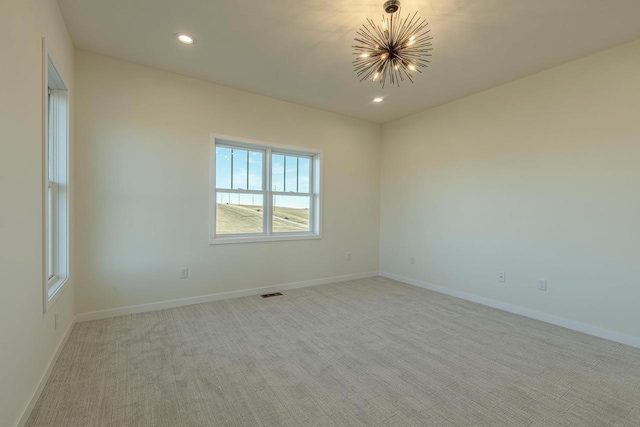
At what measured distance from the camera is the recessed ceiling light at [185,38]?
2.68 m

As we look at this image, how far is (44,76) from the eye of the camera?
1.96 meters

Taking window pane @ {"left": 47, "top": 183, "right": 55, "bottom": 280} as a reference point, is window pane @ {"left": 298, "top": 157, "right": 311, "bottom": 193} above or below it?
above

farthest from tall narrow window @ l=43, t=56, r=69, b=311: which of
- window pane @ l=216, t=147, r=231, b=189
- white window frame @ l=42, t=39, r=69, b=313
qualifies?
window pane @ l=216, t=147, r=231, b=189

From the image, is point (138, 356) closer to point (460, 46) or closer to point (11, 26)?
point (11, 26)

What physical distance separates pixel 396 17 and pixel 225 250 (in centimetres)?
320

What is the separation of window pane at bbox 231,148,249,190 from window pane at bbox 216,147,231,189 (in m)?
0.07

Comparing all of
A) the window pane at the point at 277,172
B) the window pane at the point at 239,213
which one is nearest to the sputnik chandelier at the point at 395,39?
the window pane at the point at 277,172

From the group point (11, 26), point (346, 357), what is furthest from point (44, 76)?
point (346, 357)

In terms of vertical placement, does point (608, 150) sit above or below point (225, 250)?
above

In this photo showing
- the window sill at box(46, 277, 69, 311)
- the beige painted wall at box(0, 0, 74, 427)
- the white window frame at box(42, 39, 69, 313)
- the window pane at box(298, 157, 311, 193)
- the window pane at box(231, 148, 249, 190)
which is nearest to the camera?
the beige painted wall at box(0, 0, 74, 427)

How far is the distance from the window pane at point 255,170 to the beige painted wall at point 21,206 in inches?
93.2

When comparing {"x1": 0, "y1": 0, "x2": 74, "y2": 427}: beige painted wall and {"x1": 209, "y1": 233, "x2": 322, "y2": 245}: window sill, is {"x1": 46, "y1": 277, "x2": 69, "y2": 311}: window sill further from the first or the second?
{"x1": 209, "y1": 233, "x2": 322, "y2": 245}: window sill

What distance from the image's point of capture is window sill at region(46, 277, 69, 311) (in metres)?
2.13

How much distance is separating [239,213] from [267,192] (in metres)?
0.53
